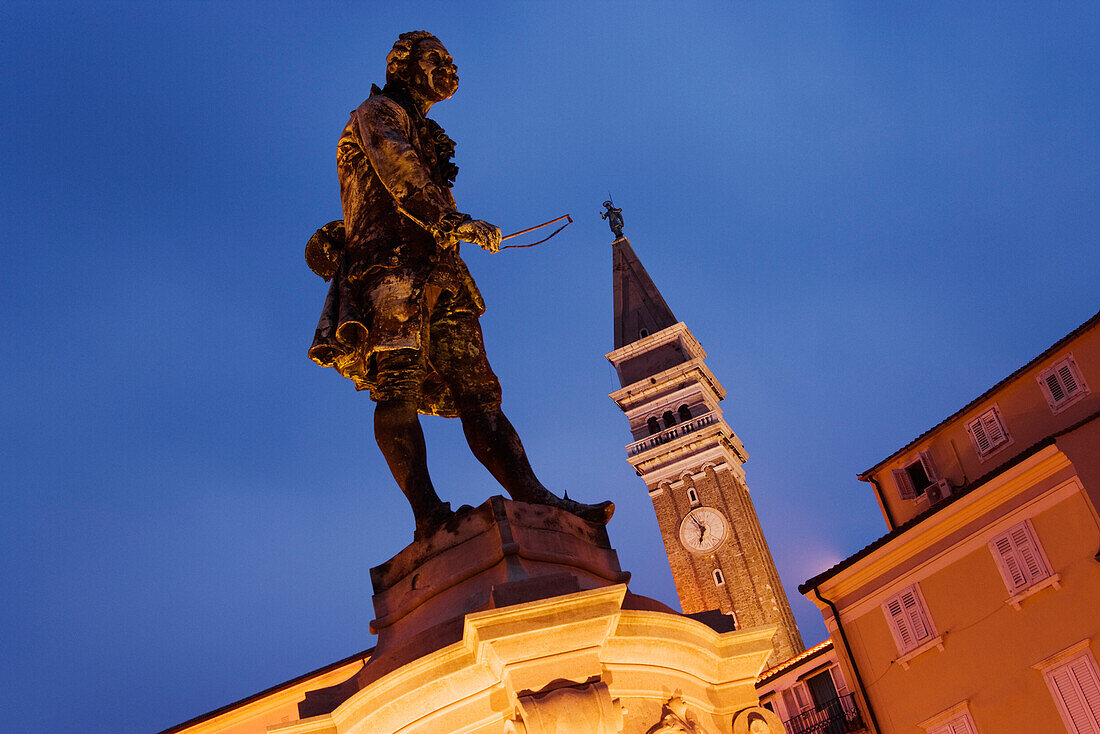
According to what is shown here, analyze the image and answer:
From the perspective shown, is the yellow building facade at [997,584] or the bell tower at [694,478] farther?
the bell tower at [694,478]

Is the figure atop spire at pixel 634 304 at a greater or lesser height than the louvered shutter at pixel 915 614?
greater

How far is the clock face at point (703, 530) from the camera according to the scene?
65.7 m

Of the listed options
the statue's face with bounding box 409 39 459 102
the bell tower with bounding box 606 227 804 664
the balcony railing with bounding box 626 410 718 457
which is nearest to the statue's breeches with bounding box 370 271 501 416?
the statue's face with bounding box 409 39 459 102

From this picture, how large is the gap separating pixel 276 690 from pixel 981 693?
16619 millimetres

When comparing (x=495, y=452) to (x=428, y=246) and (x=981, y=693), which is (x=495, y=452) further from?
(x=981, y=693)

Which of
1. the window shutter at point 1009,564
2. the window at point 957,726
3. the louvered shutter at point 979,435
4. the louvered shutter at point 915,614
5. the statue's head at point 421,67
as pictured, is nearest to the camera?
the statue's head at point 421,67

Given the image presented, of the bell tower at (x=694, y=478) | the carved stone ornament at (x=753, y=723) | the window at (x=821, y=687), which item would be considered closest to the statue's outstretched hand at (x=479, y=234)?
the carved stone ornament at (x=753, y=723)

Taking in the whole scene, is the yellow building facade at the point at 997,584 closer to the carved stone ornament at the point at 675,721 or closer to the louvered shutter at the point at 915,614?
the louvered shutter at the point at 915,614

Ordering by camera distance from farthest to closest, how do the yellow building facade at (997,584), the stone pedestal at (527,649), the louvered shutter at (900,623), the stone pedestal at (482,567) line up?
the louvered shutter at (900,623) < the yellow building facade at (997,584) < the stone pedestal at (482,567) < the stone pedestal at (527,649)

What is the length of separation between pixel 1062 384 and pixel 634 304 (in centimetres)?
→ 5474

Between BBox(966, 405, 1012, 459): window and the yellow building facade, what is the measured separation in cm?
3

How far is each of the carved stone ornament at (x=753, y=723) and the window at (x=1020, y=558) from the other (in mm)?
17277

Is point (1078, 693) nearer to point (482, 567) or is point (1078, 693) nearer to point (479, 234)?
point (482, 567)

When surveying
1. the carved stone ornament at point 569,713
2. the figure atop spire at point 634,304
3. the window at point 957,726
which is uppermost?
the figure atop spire at point 634,304
